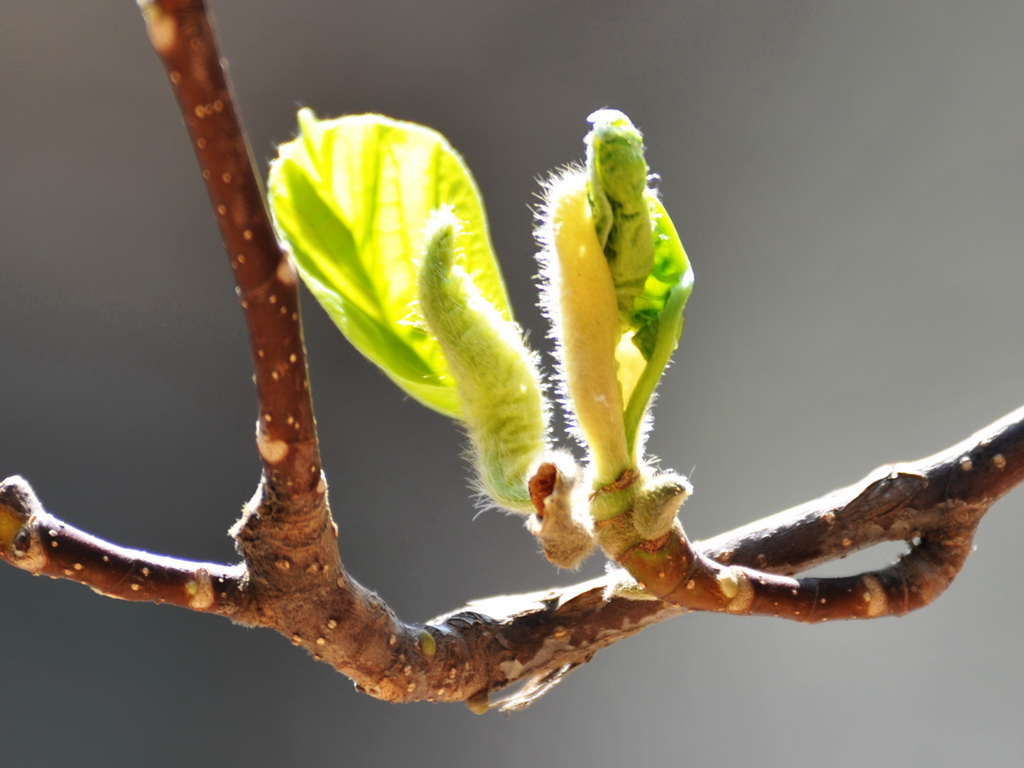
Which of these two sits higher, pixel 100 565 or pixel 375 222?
pixel 375 222

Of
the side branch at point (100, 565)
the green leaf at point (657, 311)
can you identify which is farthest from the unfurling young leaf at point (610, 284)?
the side branch at point (100, 565)

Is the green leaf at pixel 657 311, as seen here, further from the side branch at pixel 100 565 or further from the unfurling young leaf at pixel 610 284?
the side branch at pixel 100 565

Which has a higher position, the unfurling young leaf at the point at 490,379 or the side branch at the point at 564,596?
the unfurling young leaf at the point at 490,379

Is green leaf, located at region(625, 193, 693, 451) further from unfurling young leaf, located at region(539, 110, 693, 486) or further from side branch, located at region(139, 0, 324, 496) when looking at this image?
side branch, located at region(139, 0, 324, 496)

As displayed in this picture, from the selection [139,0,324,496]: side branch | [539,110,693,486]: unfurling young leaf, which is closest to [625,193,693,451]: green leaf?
[539,110,693,486]: unfurling young leaf

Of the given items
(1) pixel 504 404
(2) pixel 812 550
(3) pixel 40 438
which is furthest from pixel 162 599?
(3) pixel 40 438

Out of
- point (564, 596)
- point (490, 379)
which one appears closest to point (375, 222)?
point (490, 379)

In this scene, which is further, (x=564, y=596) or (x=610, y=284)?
(x=564, y=596)

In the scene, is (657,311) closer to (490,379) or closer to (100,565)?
(490,379)

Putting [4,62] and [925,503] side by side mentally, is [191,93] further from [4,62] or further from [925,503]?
[4,62]
